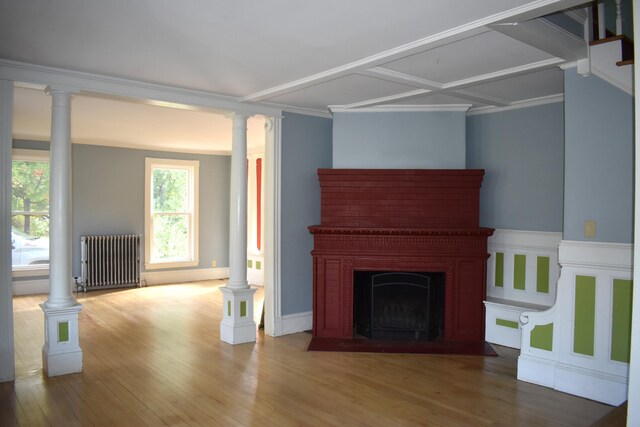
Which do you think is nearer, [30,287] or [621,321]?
[621,321]

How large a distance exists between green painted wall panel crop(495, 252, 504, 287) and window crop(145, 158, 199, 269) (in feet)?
18.9

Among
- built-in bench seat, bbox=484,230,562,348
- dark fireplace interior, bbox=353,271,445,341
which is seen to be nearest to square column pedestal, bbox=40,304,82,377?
dark fireplace interior, bbox=353,271,445,341

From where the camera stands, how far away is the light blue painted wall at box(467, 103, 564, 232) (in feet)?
16.0

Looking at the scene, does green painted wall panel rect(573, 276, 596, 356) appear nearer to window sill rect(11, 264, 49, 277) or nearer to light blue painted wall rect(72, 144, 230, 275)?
light blue painted wall rect(72, 144, 230, 275)

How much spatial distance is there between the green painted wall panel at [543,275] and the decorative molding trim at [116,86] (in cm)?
318

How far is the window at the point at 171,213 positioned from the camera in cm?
882

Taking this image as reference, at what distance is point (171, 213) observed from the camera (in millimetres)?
9070

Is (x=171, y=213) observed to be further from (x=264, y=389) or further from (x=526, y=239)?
(x=526, y=239)

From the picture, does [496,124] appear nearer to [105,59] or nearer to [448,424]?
[448,424]

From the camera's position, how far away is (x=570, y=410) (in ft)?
11.1

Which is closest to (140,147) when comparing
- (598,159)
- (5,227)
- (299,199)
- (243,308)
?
(299,199)

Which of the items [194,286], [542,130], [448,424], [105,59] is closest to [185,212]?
[194,286]

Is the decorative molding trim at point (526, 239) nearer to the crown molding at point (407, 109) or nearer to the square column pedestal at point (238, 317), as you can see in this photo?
the crown molding at point (407, 109)

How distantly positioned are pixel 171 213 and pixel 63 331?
515cm
